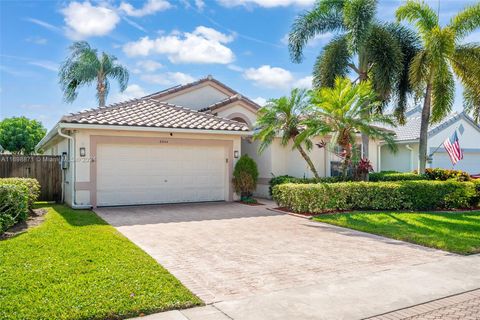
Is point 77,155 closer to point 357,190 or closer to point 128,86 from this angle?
point 357,190

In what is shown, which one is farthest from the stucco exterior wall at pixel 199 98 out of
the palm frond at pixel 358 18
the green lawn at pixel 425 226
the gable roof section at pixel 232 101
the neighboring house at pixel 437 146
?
the green lawn at pixel 425 226

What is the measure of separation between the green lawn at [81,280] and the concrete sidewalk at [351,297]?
1.68 feet

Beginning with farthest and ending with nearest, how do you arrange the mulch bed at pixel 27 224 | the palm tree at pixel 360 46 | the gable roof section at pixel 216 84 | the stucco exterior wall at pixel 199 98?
the stucco exterior wall at pixel 199 98 < the gable roof section at pixel 216 84 < the palm tree at pixel 360 46 < the mulch bed at pixel 27 224

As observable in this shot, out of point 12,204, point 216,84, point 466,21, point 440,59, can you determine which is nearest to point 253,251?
point 12,204

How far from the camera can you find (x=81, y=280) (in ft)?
19.1

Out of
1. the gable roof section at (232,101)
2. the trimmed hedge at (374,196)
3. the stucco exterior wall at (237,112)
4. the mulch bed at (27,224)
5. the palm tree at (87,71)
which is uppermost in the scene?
the palm tree at (87,71)

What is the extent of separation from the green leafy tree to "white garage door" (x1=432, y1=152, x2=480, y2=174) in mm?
43568

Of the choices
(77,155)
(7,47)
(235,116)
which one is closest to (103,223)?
(77,155)

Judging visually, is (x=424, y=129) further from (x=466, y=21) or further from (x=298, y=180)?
(x=298, y=180)

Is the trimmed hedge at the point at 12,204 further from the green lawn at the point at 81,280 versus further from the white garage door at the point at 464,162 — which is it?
the white garage door at the point at 464,162

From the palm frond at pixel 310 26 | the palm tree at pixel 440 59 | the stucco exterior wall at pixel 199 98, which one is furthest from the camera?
the stucco exterior wall at pixel 199 98

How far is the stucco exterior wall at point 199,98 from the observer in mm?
23200

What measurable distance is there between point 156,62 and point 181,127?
294 inches

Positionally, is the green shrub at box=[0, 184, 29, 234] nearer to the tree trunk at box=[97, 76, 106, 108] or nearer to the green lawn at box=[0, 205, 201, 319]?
the green lawn at box=[0, 205, 201, 319]
